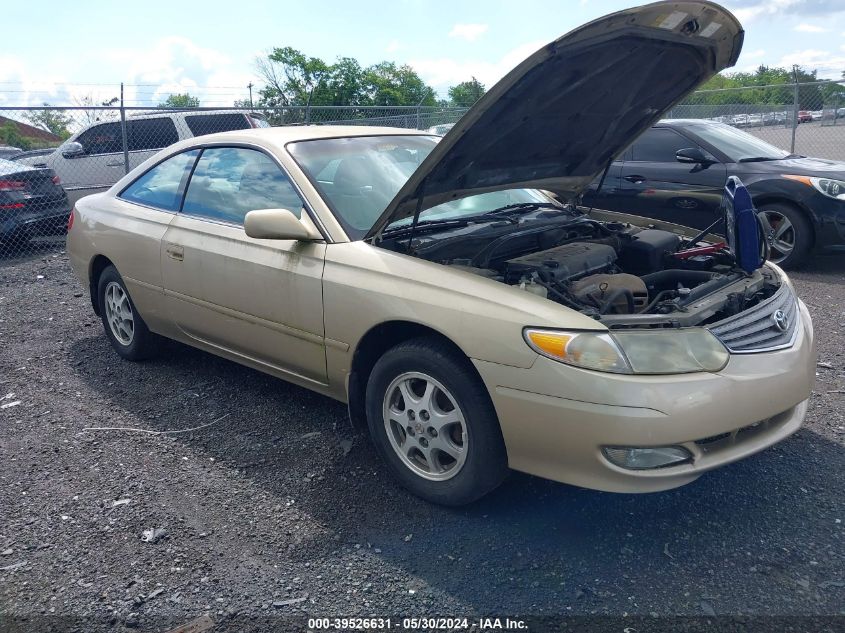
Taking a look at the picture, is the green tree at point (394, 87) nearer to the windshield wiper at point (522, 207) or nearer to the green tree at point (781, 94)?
the green tree at point (781, 94)

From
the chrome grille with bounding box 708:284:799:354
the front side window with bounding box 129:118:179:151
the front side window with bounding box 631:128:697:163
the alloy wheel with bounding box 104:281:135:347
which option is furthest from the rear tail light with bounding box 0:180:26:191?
the chrome grille with bounding box 708:284:799:354

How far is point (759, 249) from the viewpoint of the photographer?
3602 mm

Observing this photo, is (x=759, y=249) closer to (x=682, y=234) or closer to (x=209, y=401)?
(x=682, y=234)

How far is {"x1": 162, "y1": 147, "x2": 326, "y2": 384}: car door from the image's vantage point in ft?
11.7

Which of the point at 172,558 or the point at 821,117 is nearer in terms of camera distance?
the point at 172,558

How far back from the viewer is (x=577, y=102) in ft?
11.8

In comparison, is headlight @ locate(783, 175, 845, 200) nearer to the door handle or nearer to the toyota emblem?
the toyota emblem

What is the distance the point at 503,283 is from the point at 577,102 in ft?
3.63

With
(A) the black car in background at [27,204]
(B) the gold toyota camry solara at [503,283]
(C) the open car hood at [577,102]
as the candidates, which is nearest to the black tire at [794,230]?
(B) the gold toyota camry solara at [503,283]

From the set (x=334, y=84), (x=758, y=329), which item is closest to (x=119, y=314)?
(x=758, y=329)

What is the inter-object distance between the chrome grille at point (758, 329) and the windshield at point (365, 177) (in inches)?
60.0

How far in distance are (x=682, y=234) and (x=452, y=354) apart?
6.72 ft

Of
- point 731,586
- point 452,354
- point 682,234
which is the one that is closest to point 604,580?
point 731,586

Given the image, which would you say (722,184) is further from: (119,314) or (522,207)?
(119,314)
